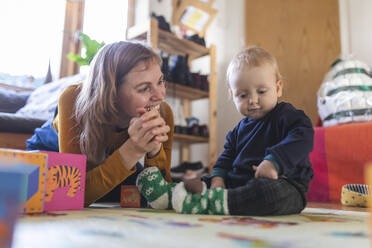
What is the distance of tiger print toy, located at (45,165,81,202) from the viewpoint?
0.75m

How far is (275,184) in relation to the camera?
2.36ft

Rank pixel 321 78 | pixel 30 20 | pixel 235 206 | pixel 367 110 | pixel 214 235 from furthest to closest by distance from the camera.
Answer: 1. pixel 321 78
2. pixel 30 20
3. pixel 367 110
4. pixel 235 206
5. pixel 214 235

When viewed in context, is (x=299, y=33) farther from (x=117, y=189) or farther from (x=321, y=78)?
(x=117, y=189)

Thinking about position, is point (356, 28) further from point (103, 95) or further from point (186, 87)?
point (103, 95)

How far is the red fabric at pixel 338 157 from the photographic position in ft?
5.12

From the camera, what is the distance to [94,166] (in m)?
0.93

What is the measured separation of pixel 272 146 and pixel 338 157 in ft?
3.25

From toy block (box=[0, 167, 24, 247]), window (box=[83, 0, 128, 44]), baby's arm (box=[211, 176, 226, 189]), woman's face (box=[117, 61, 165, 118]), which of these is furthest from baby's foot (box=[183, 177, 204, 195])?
window (box=[83, 0, 128, 44])

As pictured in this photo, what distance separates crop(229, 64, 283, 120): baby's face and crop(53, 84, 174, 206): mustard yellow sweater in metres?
0.29

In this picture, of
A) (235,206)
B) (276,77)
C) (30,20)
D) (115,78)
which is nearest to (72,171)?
(115,78)

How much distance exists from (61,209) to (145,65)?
1.44ft

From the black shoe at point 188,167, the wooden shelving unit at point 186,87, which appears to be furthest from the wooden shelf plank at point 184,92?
the black shoe at point 188,167

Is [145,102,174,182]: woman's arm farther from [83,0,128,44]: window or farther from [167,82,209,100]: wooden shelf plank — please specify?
[83,0,128,44]: window

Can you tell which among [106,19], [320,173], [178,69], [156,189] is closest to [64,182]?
[156,189]
